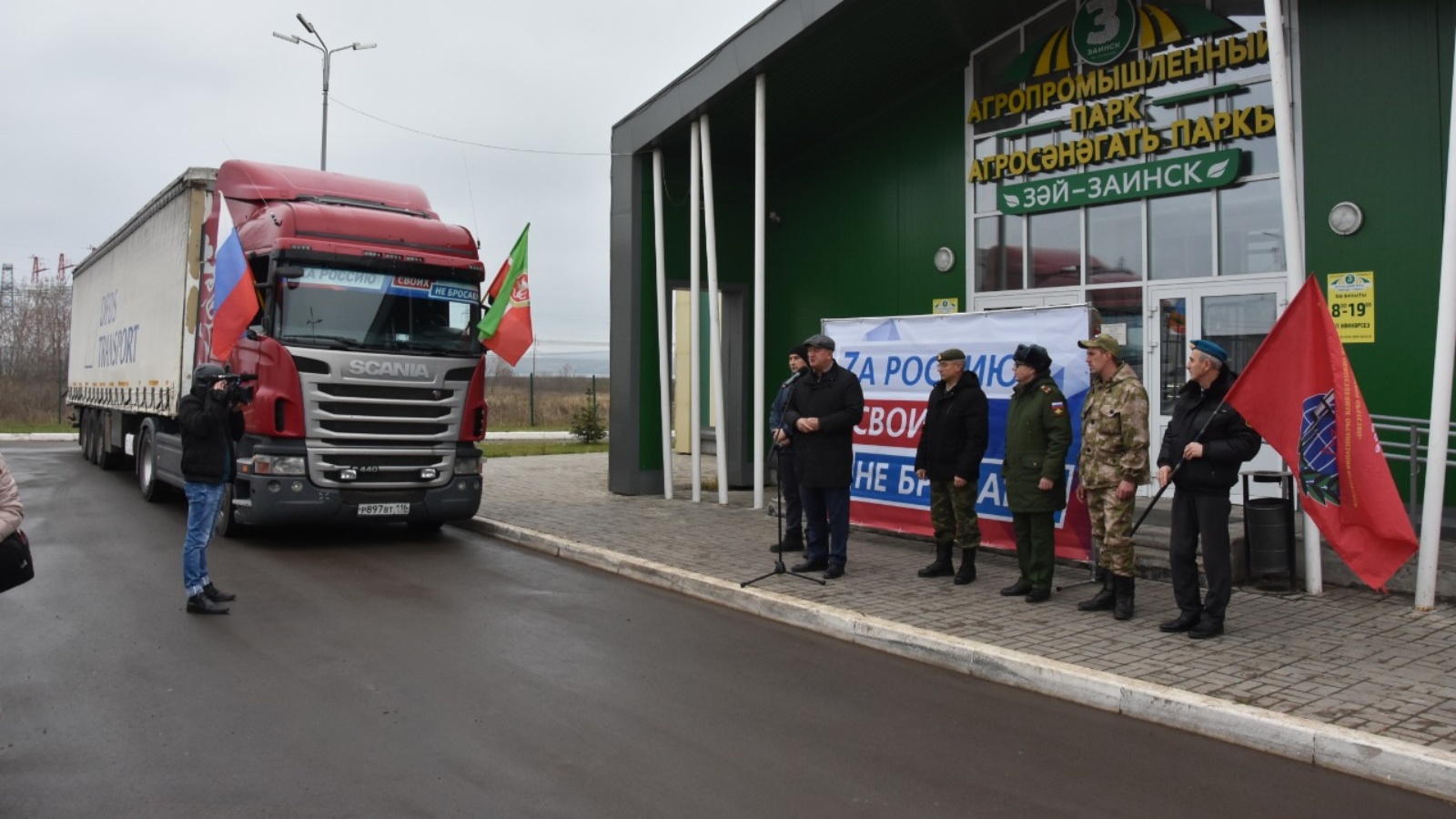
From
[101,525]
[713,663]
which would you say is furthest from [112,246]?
[713,663]

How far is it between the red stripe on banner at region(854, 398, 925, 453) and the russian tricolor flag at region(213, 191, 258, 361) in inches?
235

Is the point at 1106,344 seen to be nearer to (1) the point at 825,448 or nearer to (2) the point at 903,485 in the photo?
(1) the point at 825,448

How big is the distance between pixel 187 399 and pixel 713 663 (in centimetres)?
450

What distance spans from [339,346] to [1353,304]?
991 centimetres

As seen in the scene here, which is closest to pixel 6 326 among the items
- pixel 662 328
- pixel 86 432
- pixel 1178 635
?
pixel 86 432

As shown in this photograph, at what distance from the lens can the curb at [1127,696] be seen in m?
4.64

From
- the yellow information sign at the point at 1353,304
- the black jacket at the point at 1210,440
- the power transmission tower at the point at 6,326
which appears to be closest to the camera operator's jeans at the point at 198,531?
the black jacket at the point at 1210,440

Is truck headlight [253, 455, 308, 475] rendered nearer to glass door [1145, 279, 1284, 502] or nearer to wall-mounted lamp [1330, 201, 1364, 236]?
glass door [1145, 279, 1284, 502]

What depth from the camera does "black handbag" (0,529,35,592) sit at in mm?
4357

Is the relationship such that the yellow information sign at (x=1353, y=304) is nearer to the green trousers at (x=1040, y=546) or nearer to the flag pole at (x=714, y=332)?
the green trousers at (x=1040, y=546)

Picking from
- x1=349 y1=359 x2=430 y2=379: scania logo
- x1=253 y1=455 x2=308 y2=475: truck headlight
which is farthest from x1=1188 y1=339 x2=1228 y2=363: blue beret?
x1=253 y1=455 x2=308 y2=475: truck headlight

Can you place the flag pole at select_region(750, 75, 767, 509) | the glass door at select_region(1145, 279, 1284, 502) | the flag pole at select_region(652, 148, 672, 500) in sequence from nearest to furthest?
the glass door at select_region(1145, 279, 1284, 502), the flag pole at select_region(750, 75, 767, 509), the flag pole at select_region(652, 148, 672, 500)

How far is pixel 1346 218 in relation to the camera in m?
10.3

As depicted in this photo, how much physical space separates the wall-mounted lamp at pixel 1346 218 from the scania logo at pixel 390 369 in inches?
360
